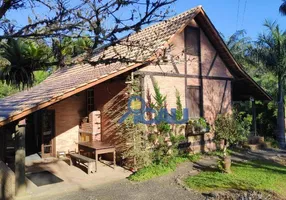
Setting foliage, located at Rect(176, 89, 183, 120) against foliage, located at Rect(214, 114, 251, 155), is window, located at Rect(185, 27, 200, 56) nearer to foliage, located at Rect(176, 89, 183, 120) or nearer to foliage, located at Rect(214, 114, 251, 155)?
foliage, located at Rect(176, 89, 183, 120)

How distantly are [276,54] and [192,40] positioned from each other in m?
6.76

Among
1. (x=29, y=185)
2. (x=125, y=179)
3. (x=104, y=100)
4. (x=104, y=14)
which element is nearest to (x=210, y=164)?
(x=125, y=179)

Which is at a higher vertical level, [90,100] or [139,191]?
[90,100]

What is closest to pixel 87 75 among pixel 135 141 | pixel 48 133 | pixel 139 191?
pixel 135 141

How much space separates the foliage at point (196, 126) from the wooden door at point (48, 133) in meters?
5.63

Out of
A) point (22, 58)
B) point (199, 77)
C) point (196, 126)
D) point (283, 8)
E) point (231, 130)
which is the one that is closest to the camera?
point (22, 58)

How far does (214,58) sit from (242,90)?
3.78 metres

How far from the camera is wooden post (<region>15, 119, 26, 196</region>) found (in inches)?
275

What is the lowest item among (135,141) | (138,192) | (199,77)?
(138,192)

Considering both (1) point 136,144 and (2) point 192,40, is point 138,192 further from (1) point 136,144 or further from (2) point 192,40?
(2) point 192,40

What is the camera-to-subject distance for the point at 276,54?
630 inches

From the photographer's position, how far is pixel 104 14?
133 inches

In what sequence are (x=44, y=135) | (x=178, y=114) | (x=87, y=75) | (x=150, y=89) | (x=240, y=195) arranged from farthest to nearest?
(x=44, y=135) < (x=178, y=114) < (x=150, y=89) < (x=87, y=75) < (x=240, y=195)

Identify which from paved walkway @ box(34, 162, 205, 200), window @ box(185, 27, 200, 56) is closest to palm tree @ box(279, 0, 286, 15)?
window @ box(185, 27, 200, 56)
